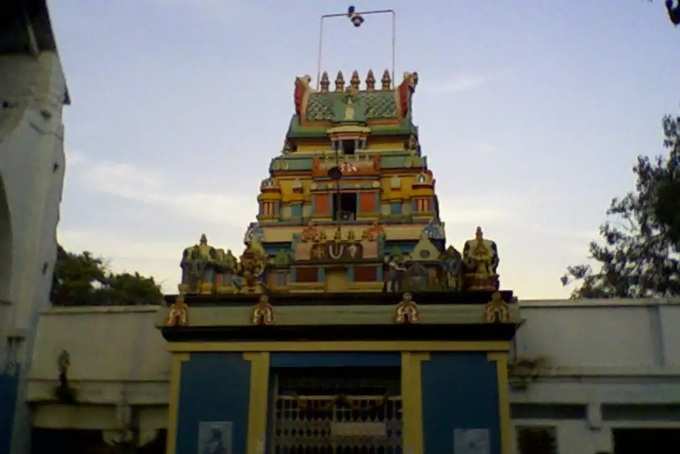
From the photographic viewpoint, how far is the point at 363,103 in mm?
22766

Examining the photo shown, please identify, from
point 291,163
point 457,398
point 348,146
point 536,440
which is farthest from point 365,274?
point 348,146

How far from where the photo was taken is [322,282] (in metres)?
15.6

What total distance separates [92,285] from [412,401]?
2176 cm

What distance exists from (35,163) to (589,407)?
13782 mm

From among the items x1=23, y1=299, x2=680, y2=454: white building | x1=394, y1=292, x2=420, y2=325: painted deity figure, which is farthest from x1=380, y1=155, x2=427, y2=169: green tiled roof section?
x1=394, y1=292, x2=420, y2=325: painted deity figure

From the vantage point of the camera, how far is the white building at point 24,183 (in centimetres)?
1614

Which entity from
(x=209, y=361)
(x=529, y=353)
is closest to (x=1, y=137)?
(x=209, y=361)

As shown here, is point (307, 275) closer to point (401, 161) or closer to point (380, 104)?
point (401, 161)

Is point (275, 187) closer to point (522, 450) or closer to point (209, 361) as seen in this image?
point (209, 361)

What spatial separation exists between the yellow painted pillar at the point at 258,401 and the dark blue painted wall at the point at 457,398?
2.84 meters

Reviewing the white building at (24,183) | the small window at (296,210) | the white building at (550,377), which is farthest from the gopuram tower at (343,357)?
the small window at (296,210)

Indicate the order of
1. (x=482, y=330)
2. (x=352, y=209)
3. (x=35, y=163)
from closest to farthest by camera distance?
1. (x=482, y=330)
2. (x=35, y=163)
3. (x=352, y=209)

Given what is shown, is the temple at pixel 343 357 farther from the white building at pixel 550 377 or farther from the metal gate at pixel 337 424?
the white building at pixel 550 377

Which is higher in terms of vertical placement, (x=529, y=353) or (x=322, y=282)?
(x=322, y=282)
